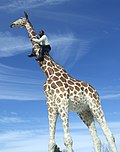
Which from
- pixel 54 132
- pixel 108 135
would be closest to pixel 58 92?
pixel 54 132

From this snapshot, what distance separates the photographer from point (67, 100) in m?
11.5

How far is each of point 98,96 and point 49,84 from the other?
71.4 inches

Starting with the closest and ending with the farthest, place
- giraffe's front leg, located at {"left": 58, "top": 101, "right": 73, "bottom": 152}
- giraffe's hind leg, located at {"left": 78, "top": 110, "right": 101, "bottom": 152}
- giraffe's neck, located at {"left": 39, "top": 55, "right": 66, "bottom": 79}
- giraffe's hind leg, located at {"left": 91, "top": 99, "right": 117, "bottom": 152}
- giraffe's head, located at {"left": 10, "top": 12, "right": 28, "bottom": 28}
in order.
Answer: giraffe's front leg, located at {"left": 58, "top": 101, "right": 73, "bottom": 152}, giraffe's hind leg, located at {"left": 91, "top": 99, "right": 117, "bottom": 152}, giraffe's neck, located at {"left": 39, "top": 55, "right": 66, "bottom": 79}, giraffe's hind leg, located at {"left": 78, "top": 110, "right": 101, "bottom": 152}, giraffe's head, located at {"left": 10, "top": 12, "right": 28, "bottom": 28}

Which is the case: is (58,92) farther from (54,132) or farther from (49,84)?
(54,132)

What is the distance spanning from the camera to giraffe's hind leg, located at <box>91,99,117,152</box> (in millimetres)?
11887

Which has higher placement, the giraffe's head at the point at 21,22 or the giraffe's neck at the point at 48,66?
the giraffe's head at the point at 21,22

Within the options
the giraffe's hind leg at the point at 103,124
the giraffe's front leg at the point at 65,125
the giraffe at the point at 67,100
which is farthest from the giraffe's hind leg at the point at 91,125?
the giraffe's front leg at the point at 65,125

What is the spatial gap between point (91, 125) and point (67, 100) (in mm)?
1634

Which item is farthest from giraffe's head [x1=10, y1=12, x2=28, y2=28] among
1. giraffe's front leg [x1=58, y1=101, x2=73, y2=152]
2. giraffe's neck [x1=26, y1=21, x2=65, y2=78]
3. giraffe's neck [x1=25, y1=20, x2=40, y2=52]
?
giraffe's front leg [x1=58, y1=101, x2=73, y2=152]

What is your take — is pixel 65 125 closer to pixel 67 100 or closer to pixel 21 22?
pixel 67 100

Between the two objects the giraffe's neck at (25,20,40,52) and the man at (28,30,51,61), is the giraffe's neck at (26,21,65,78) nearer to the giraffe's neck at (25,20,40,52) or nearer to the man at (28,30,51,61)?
the giraffe's neck at (25,20,40,52)

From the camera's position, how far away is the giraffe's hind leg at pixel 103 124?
1189 cm

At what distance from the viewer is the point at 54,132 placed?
11.7 meters

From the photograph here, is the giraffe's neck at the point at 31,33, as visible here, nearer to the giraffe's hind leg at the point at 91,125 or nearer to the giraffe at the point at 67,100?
the giraffe at the point at 67,100
